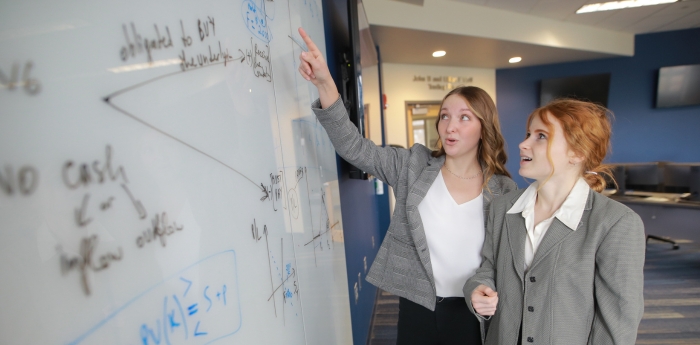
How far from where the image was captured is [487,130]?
1.15 metres

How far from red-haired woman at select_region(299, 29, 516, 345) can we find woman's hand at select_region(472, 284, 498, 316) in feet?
0.56

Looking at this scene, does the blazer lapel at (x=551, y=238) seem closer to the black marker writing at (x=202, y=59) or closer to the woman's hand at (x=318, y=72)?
the woman's hand at (x=318, y=72)

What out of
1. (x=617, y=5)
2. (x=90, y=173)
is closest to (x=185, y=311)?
(x=90, y=173)

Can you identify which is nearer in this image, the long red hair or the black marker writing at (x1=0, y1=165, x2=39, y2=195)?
the black marker writing at (x1=0, y1=165, x2=39, y2=195)

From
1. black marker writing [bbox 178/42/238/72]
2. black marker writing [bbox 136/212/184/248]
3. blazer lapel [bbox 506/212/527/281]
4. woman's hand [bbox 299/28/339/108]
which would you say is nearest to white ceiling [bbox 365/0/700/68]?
woman's hand [bbox 299/28/339/108]

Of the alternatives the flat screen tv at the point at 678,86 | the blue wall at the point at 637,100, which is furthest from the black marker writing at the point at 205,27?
the flat screen tv at the point at 678,86

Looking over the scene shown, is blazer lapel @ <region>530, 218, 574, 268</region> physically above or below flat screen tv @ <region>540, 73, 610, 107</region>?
below

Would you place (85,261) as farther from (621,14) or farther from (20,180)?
(621,14)

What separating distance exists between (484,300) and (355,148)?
1.82ft

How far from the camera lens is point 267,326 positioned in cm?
66

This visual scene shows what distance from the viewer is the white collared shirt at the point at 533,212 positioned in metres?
0.92

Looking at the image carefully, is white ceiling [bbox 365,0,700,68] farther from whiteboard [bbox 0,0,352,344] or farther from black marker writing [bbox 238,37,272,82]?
whiteboard [bbox 0,0,352,344]

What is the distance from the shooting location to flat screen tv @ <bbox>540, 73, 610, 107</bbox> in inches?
221

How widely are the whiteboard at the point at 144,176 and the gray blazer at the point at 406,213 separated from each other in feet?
1.32
